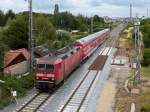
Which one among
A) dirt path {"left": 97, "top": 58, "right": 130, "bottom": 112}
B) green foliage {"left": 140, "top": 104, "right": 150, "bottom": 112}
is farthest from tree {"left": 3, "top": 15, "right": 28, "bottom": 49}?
green foliage {"left": 140, "top": 104, "right": 150, "bottom": 112}

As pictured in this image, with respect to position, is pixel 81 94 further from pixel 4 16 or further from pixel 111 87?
pixel 4 16

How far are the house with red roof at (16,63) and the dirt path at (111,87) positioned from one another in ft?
29.9

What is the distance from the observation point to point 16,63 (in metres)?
41.6

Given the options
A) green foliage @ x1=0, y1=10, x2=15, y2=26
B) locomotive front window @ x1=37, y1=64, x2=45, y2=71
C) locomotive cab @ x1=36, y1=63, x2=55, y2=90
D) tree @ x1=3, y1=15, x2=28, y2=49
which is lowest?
locomotive cab @ x1=36, y1=63, x2=55, y2=90

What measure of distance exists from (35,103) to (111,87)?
31.0 ft

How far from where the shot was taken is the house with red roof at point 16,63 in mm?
37559

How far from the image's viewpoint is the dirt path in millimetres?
27409

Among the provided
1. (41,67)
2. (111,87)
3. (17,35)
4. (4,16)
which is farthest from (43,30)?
(4,16)

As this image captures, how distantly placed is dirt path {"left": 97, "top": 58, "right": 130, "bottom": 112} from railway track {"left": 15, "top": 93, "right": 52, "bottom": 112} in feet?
14.3

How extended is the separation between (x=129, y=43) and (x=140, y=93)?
171 feet

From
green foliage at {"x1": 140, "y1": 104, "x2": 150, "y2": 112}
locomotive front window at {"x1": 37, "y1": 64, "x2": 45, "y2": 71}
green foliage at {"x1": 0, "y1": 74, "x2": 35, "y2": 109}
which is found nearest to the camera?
green foliage at {"x1": 140, "y1": 104, "x2": 150, "y2": 112}

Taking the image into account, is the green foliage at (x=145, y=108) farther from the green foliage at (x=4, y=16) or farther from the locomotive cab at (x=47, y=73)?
the green foliage at (x=4, y=16)

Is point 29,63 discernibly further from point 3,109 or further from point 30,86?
point 3,109

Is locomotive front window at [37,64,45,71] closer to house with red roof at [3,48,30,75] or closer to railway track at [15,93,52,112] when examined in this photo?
railway track at [15,93,52,112]
